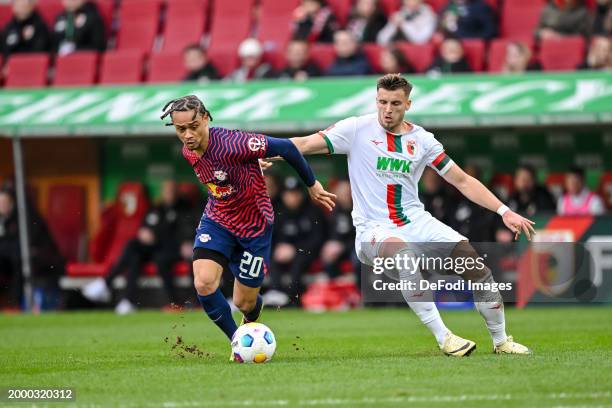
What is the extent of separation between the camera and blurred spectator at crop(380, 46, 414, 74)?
58.9 feet

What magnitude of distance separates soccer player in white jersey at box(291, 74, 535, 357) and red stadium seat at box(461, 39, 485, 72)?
29.6 feet

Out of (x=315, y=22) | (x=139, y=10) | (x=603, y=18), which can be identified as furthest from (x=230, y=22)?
(x=603, y=18)

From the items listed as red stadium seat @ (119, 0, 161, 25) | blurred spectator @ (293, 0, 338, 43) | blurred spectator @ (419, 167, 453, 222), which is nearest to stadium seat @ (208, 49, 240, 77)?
blurred spectator @ (293, 0, 338, 43)

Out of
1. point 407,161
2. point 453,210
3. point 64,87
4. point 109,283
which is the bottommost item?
point 109,283

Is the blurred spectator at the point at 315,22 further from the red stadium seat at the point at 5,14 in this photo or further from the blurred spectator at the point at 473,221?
the red stadium seat at the point at 5,14

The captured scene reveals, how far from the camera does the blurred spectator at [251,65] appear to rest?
1902cm

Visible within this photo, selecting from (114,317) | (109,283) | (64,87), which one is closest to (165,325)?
(114,317)

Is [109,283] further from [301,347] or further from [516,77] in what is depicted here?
[301,347]

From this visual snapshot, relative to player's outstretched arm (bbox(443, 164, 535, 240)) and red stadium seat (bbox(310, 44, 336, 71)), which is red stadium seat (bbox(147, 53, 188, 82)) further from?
player's outstretched arm (bbox(443, 164, 535, 240))

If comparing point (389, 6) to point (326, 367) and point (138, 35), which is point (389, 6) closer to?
point (138, 35)

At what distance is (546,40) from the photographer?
721 inches

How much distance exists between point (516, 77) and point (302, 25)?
14.0ft

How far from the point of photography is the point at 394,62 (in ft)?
58.9

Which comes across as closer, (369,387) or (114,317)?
(369,387)
